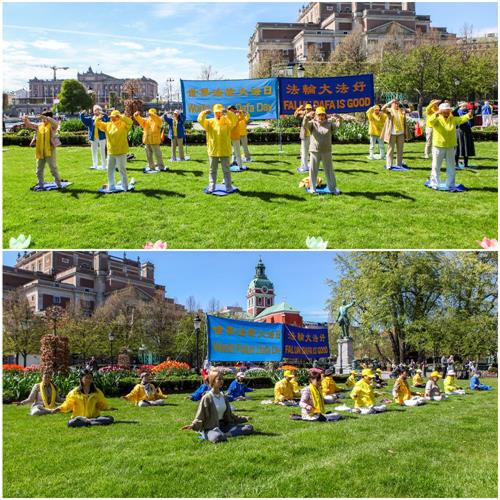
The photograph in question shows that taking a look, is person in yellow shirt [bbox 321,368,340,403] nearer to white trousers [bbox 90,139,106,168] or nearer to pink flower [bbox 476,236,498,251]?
pink flower [bbox 476,236,498,251]

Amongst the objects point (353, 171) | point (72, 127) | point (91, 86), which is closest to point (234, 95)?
point (353, 171)

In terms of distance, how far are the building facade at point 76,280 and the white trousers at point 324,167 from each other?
2976 centimetres

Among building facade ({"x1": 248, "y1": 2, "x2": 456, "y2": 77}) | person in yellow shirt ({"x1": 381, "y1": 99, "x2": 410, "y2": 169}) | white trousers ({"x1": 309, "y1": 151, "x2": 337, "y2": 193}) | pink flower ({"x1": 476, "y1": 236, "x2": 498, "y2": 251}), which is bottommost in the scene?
pink flower ({"x1": 476, "y1": 236, "x2": 498, "y2": 251})

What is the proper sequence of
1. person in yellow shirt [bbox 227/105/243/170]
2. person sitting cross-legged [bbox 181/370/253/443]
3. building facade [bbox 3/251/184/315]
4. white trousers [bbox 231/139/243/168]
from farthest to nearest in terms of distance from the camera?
building facade [bbox 3/251/184/315] → white trousers [bbox 231/139/243/168] → person in yellow shirt [bbox 227/105/243/170] → person sitting cross-legged [bbox 181/370/253/443]

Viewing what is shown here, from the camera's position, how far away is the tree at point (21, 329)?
39.1m

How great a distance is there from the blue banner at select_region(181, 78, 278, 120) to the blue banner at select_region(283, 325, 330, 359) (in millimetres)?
7145

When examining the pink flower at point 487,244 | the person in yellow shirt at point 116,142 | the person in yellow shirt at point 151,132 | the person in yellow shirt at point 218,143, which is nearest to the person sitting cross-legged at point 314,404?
the pink flower at point 487,244

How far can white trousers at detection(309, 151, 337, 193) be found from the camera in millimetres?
→ 13006

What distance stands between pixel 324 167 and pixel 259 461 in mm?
7987

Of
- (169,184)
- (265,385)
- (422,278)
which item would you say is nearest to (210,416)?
(169,184)

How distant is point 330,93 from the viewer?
18125 mm

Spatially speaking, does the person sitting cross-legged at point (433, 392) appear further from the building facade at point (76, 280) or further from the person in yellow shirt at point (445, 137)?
the building facade at point (76, 280)

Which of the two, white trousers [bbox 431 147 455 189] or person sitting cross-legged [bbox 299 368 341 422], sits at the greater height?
white trousers [bbox 431 147 455 189]

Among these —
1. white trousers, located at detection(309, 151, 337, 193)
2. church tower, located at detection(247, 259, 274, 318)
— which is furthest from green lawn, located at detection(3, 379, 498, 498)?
church tower, located at detection(247, 259, 274, 318)
